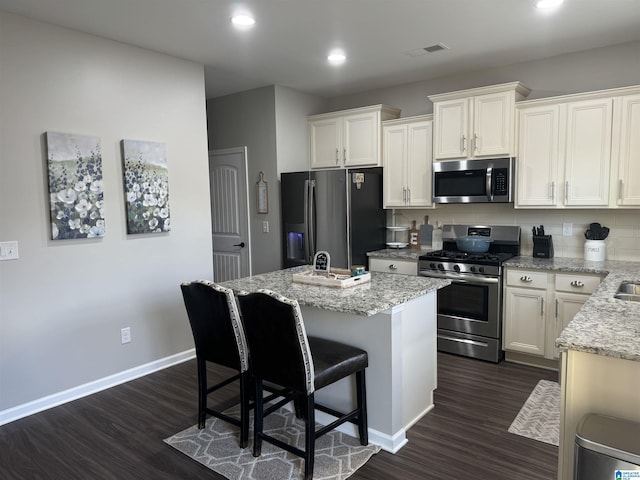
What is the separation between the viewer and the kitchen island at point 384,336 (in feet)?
8.21

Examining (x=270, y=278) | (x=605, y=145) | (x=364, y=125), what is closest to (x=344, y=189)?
(x=364, y=125)

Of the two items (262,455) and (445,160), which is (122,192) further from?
(445,160)

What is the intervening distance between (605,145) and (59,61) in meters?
4.17

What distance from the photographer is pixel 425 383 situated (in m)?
2.96

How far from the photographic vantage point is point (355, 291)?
2670 millimetres

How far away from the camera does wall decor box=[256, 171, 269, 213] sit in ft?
16.5

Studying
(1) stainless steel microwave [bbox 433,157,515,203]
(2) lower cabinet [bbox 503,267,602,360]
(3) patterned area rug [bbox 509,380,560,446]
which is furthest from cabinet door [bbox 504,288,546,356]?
(1) stainless steel microwave [bbox 433,157,515,203]

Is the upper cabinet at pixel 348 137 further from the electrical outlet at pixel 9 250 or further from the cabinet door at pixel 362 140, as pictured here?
the electrical outlet at pixel 9 250

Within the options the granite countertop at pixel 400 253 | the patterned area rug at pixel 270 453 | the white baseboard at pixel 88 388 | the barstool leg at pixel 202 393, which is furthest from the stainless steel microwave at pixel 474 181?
the white baseboard at pixel 88 388

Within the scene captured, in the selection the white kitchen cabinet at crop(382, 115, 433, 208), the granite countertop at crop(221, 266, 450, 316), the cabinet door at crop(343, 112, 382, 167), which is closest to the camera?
the granite countertop at crop(221, 266, 450, 316)

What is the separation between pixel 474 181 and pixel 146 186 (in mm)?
2901

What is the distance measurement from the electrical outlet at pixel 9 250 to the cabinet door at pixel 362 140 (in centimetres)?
321

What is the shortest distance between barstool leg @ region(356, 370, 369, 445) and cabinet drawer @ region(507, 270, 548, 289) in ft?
6.28

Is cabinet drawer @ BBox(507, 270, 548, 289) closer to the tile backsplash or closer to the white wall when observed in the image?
the tile backsplash
